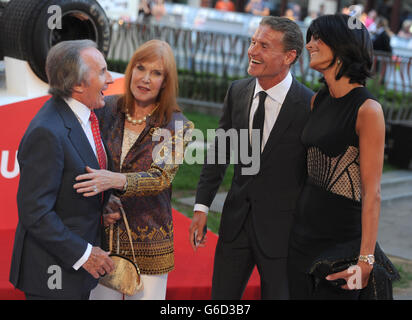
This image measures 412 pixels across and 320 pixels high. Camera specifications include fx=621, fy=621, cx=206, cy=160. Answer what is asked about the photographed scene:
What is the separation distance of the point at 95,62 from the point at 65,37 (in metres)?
2.65

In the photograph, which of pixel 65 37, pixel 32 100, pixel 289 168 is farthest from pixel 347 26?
pixel 65 37

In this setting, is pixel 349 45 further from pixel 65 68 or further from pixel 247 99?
pixel 65 68

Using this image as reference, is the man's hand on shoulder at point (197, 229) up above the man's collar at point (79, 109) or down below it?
below

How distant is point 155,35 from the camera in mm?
11562

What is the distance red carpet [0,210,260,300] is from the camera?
11.1 feet

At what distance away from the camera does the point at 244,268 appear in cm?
290

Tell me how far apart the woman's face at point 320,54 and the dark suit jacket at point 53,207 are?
3.22 ft

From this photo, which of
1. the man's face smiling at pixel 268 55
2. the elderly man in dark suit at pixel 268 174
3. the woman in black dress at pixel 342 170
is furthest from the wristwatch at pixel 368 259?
the man's face smiling at pixel 268 55

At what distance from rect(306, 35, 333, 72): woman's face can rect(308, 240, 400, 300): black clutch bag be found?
2.40ft

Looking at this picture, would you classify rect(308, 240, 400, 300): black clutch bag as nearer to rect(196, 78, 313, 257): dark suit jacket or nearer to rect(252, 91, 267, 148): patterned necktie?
rect(196, 78, 313, 257): dark suit jacket

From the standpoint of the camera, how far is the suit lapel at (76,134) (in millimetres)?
2281

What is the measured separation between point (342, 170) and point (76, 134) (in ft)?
3.45

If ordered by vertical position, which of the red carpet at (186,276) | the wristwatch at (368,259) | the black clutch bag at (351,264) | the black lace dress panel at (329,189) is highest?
the black lace dress panel at (329,189)

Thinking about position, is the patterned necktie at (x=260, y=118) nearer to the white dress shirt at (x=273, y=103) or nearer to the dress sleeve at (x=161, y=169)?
the white dress shirt at (x=273, y=103)
